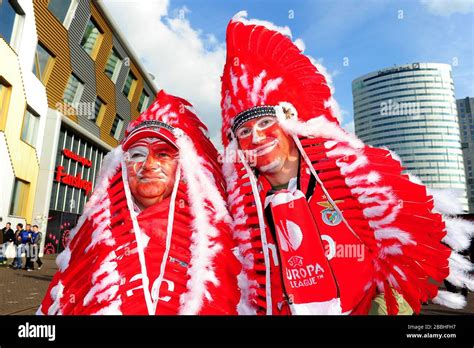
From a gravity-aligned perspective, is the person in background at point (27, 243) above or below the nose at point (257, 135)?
below

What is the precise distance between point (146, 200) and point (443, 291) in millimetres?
1229

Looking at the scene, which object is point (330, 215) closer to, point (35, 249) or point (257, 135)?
point (257, 135)

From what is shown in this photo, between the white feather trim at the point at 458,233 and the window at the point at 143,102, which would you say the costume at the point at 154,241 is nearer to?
the window at the point at 143,102

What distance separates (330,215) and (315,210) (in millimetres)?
57

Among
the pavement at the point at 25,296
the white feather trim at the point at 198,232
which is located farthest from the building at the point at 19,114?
the white feather trim at the point at 198,232

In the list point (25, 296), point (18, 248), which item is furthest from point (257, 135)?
point (18, 248)

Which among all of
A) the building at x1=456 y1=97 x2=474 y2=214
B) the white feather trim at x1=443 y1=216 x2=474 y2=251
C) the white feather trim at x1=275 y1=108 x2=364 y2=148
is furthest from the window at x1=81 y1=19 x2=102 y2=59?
the white feather trim at x1=443 y1=216 x2=474 y2=251

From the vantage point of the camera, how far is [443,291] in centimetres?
118

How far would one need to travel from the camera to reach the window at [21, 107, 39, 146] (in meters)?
7.08

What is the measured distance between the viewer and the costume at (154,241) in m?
1.22

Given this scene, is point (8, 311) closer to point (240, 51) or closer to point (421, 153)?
point (240, 51)

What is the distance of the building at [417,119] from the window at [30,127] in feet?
25.3

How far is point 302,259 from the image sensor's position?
1.16m

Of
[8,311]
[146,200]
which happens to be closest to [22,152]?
[8,311]
